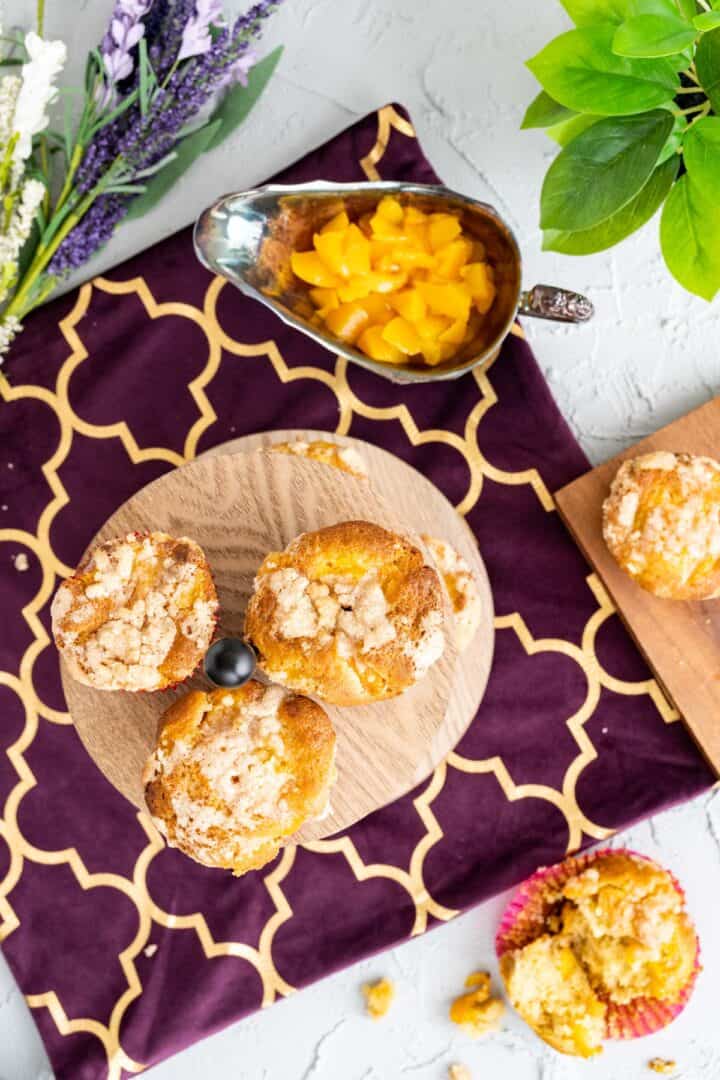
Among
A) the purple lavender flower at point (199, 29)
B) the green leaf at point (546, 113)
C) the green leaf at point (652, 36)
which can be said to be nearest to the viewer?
the green leaf at point (652, 36)

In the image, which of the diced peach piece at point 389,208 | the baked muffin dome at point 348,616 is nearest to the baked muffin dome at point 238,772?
the baked muffin dome at point 348,616

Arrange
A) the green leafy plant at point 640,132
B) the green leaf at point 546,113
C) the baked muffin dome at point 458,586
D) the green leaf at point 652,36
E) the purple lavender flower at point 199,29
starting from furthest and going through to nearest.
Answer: the baked muffin dome at point 458,586 < the purple lavender flower at point 199,29 < the green leaf at point 546,113 < the green leafy plant at point 640,132 < the green leaf at point 652,36

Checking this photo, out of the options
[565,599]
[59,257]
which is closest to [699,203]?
[565,599]

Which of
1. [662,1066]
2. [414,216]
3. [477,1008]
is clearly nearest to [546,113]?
[414,216]

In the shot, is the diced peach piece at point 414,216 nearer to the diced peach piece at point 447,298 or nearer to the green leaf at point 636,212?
the diced peach piece at point 447,298

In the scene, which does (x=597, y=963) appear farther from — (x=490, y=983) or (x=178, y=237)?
(x=178, y=237)

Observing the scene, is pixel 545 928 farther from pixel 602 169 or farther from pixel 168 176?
pixel 168 176

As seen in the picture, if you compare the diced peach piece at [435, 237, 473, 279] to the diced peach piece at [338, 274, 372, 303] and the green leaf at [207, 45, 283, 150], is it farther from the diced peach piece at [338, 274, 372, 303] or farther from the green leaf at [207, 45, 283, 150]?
the green leaf at [207, 45, 283, 150]
